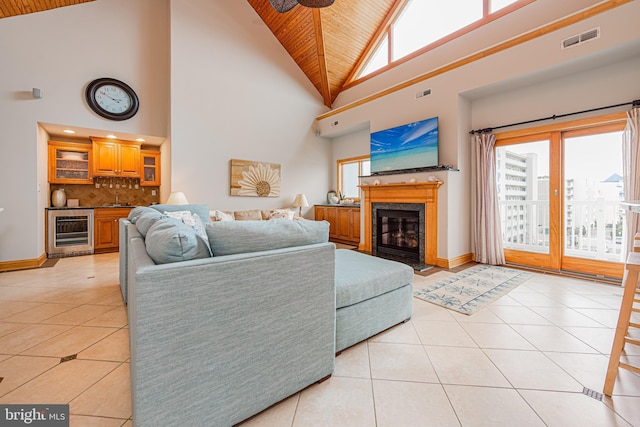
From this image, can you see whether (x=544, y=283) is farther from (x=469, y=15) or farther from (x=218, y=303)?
(x=469, y=15)

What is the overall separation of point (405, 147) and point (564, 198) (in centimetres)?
225

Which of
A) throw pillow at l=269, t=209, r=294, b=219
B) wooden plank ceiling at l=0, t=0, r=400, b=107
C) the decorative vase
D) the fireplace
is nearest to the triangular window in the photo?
wooden plank ceiling at l=0, t=0, r=400, b=107

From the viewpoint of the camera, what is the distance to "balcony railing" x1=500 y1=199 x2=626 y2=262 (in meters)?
3.17

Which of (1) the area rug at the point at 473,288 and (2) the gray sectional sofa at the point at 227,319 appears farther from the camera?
(1) the area rug at the point at 473,288

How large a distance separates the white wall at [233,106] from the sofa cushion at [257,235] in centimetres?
407

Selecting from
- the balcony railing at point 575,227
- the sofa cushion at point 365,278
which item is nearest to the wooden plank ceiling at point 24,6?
the sofa cushion at point 365,278

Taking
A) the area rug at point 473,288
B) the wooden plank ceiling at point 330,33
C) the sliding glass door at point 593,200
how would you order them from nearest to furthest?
1. the area rug at point 473,288
2. the sliding glass door at point 593,200
3. the wooden plank ceiling at point 330,33

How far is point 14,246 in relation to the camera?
3652mm

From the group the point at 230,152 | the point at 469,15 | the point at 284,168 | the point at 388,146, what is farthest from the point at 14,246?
the point at 469,15

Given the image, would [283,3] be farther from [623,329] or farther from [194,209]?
[623,329]

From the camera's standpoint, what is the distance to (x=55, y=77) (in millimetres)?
3918

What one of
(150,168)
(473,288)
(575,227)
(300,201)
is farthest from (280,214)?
(575,227)

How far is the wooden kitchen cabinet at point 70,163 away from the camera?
14.9 feet

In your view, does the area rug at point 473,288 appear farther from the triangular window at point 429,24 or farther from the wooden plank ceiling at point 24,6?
the wooden plank ceiling at point 24,6
